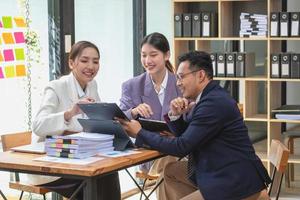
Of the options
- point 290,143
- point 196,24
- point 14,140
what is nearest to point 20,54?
point 14,140

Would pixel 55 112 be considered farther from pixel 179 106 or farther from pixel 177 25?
pixel 177 25

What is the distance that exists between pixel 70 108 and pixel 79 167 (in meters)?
0.89

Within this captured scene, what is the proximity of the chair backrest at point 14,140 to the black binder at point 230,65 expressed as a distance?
231cm

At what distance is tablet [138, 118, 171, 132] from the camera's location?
361 centimetres

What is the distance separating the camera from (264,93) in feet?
20.8

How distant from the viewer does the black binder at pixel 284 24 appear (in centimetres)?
570

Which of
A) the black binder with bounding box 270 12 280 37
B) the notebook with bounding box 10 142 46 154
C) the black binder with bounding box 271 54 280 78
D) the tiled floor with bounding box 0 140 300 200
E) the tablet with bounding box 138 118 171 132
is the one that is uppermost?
the black binder with bounding box 270 12 280 37

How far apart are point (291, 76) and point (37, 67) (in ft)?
7.25

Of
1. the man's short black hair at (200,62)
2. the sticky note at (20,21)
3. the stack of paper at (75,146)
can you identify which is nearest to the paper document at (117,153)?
the stack of paper at (75,146)

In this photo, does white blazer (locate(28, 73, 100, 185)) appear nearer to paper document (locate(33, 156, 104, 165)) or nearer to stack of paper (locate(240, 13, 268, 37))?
paper document (locate(33, 156, 104, 165))

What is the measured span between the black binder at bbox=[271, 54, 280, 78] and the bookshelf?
36 mm

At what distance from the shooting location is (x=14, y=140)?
13.5 ft

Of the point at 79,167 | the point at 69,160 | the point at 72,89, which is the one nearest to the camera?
the point at 79,167

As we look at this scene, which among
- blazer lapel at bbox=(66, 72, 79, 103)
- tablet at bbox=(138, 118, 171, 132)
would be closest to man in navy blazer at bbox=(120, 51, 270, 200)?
tablet at bbox=(138, 118, 171, 132)
